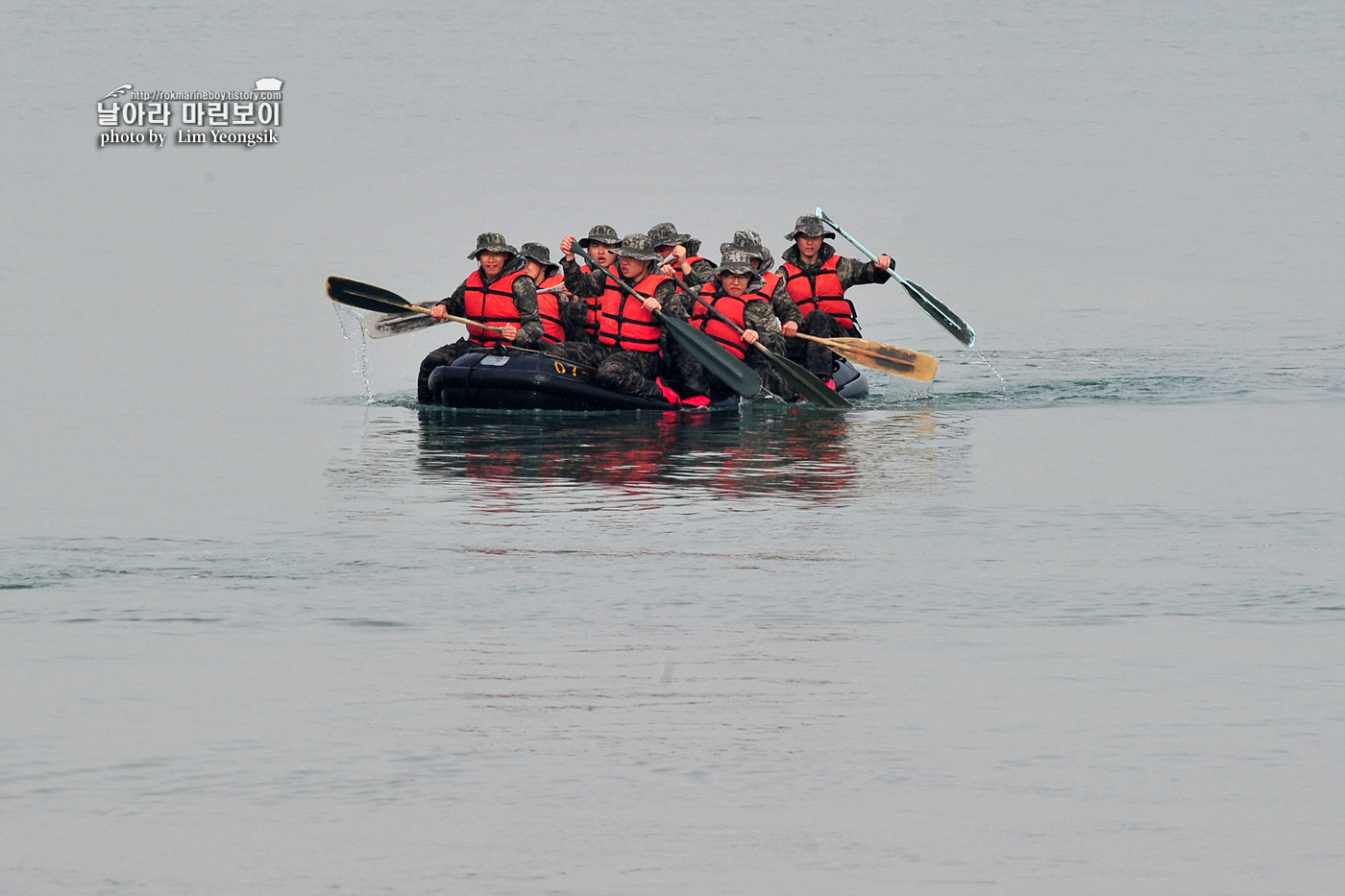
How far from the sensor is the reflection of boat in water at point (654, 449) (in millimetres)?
18359

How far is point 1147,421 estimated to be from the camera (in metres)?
22.6

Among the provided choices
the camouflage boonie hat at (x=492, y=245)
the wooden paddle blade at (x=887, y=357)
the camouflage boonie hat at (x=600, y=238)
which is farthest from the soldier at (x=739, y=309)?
the camouflage boonie hat at (x=492, y=245)

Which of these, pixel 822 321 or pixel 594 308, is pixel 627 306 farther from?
pixel 822 321

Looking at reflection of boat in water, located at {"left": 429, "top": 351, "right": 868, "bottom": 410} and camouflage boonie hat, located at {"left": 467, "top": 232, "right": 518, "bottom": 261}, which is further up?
camouflage boonie hat, located at {"left": 467, "top": 232, "right": 518, "bottom": 261}

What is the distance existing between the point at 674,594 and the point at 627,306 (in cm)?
843

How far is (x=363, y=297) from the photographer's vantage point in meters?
23.2

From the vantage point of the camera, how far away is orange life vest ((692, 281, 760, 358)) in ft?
72.4

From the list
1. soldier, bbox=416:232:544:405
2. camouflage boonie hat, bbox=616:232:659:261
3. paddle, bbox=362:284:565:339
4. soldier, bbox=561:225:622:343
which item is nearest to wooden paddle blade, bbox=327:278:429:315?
paddle, bbox=362:284:565:339

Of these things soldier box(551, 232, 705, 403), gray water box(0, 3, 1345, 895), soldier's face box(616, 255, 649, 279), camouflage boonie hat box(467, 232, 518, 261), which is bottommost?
gray water box(0, 3, 1345, 895)

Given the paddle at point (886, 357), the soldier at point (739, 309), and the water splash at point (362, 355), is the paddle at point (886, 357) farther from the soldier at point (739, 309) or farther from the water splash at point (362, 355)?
the water splash at point (362, 355)

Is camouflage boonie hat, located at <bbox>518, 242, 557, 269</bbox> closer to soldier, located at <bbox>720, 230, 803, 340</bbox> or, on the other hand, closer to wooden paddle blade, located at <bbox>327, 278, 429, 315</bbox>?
wooden paddle blade, located at <bbox>327, 278, 429, 315</bbox>

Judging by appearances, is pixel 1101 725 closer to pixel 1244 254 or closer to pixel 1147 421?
pixel 1147 421

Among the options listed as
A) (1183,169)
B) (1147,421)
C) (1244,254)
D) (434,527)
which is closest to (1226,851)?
(434,527)

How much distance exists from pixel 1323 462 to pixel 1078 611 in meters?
7.07
